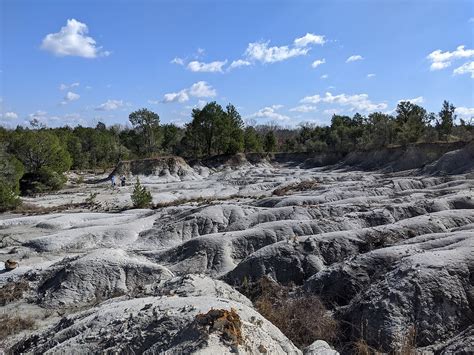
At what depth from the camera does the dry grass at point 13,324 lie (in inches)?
507

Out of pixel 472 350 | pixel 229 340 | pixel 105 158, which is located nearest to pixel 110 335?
pixel 229 340

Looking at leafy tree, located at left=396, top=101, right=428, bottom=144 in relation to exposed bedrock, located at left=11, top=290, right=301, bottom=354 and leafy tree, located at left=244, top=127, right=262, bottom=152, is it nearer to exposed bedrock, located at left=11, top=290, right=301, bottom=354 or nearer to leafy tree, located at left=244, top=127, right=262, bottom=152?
leafy tree, located at left=244, top=127, right=262, bottom=152

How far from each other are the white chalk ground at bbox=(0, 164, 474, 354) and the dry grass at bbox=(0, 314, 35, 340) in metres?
0.35

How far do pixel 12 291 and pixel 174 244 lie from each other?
9.36 m

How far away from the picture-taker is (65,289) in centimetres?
1608

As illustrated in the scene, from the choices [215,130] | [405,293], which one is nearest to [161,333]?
[405,293]

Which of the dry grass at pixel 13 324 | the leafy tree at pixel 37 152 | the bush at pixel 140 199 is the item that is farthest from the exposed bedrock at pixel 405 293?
the leafy tree at pixel 37 152

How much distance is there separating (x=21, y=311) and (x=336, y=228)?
14.2 m

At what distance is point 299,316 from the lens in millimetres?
11836

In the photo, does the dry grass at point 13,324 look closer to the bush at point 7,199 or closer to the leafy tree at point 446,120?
the bush at point 7,199

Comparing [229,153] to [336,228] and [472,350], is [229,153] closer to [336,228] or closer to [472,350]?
[336,228]

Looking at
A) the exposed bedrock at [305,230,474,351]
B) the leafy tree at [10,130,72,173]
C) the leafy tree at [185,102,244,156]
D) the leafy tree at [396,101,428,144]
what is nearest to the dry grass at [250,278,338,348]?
the exposed bedrock at [305,230,474,351]

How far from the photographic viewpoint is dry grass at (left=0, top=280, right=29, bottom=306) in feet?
53.0

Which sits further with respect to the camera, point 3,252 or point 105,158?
point 105,158
